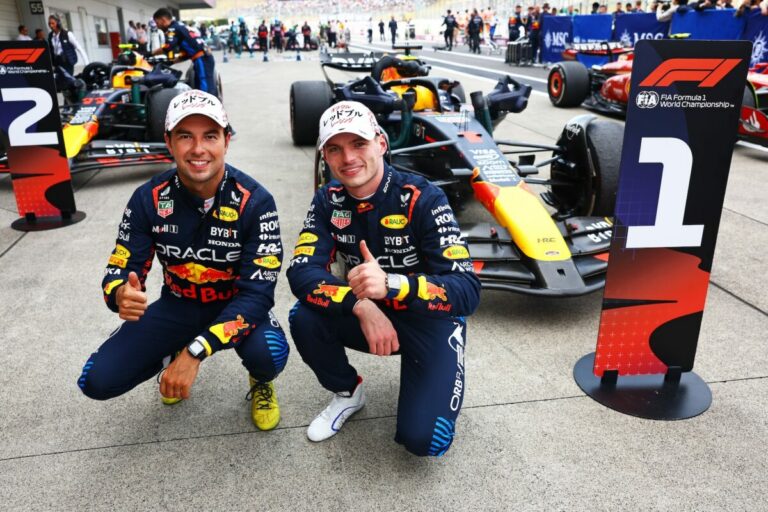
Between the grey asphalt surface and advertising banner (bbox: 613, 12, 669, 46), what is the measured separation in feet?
42.5

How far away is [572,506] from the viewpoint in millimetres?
1988

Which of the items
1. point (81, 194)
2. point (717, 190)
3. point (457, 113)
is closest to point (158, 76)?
point (81, 194)

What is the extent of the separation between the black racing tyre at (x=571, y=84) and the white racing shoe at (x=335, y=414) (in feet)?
29.4

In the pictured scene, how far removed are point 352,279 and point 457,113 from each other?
3.10 m

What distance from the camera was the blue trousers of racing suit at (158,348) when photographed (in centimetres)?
222

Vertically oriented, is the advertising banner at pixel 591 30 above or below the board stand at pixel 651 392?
above

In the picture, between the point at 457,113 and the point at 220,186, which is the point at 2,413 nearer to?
the point at 220,186

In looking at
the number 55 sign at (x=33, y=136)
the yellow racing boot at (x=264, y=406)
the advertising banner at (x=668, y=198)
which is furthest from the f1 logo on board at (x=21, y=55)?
the advertising banner at (x=668, y=198)

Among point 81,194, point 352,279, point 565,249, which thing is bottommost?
point 81,194

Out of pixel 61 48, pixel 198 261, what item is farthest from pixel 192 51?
pixel 198 261

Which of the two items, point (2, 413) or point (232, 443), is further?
point (2, 413)

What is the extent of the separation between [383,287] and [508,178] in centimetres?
205

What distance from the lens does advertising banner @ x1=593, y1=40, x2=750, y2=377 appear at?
7.23 feet

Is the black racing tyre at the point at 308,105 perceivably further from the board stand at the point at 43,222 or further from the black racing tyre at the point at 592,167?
the black racing tyre at the point at 592,167
